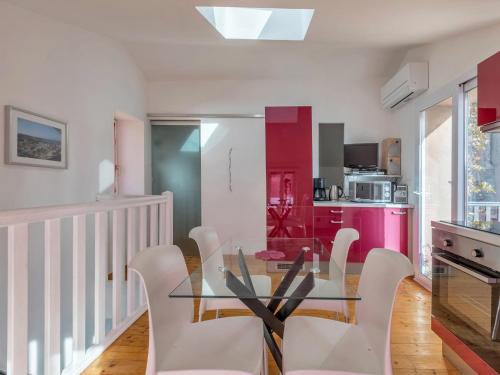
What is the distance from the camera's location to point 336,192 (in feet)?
13.5

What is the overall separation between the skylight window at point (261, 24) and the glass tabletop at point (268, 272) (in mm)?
2135

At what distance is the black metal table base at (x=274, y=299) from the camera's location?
1.36 metres

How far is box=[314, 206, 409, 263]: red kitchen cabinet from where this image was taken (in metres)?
3.51


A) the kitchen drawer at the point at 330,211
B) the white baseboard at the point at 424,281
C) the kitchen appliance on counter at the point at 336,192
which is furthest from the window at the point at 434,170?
the kitchen appliance on counter at the point at 336,192

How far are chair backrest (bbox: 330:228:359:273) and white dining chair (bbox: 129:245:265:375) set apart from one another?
76 centimetres

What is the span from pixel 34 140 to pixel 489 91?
10.9 ft

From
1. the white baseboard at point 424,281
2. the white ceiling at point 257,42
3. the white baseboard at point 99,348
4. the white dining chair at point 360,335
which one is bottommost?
the white baseboard at point 99,348

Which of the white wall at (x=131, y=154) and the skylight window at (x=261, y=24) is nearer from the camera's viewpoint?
the skylight window at (x=261, y=24)

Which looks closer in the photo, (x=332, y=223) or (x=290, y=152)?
(x=332, y=223)

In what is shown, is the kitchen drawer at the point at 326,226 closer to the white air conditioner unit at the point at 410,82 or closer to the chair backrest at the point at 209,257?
the white air conditioner unit at the point at 410,82

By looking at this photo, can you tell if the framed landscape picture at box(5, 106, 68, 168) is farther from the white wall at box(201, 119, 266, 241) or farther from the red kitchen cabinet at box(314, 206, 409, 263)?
the red kitchen cabinet at box(314, 206, 409, 263)

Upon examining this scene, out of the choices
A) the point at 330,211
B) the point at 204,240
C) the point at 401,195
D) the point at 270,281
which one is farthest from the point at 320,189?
the point at 270,281

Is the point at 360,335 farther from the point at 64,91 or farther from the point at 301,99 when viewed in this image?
the point at 301,99

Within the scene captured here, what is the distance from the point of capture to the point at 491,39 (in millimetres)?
2367
